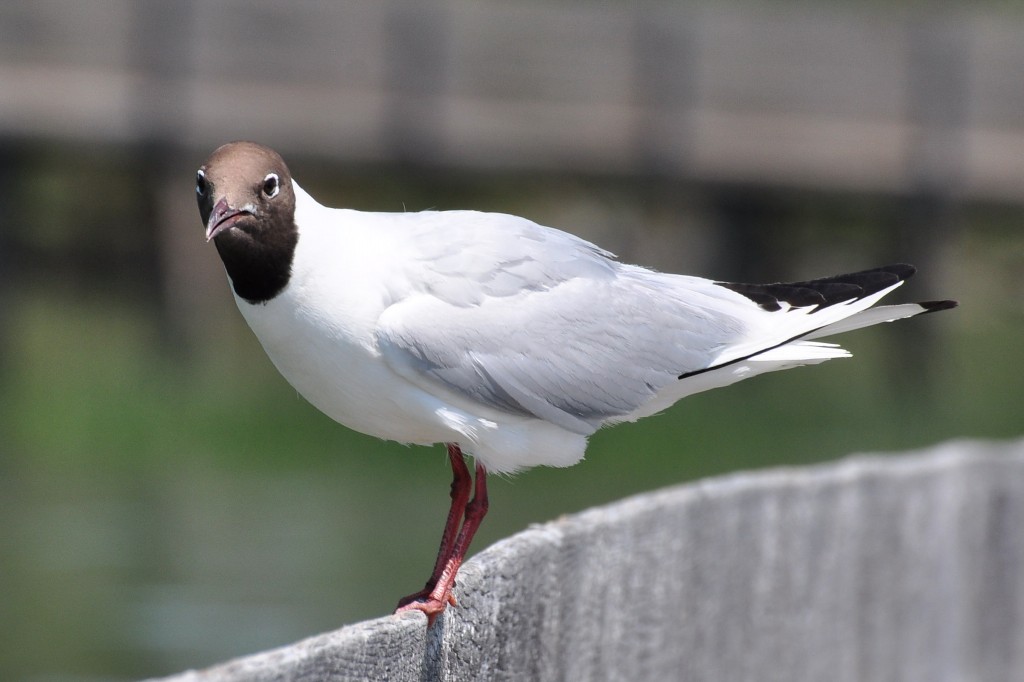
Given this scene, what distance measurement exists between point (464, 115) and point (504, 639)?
34.3 feet

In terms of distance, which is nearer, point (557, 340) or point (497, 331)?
point (497, 331)

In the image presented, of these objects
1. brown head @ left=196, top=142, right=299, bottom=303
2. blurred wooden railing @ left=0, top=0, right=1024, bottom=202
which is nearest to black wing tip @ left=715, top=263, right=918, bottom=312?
brown head @ left=196, top=142, right=299, bottom=303

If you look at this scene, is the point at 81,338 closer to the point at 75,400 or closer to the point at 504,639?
the point at 75,400

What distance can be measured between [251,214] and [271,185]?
0.29 feet

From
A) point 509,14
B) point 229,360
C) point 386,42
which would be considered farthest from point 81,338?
point 509,14

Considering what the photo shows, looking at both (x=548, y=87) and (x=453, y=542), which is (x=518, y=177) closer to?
(x=548, y=87)

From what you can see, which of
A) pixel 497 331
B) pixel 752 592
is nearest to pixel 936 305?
pixel 752 592

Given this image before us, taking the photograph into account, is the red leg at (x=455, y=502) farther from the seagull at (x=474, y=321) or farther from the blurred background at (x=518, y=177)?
the blurred background at (x=518, y=177)

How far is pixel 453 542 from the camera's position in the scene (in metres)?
3.45

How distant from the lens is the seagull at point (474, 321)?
10.7ft

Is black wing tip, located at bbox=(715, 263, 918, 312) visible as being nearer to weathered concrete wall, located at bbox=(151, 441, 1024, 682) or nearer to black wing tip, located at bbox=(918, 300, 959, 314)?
black wing tip, located at bbox=(918, 300, 959, 314)

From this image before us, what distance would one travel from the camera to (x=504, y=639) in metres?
3.14

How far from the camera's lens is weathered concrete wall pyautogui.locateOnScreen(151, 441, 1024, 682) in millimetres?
3076

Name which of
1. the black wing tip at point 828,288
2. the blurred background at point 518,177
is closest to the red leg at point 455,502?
the black wing tip at point 828,288
